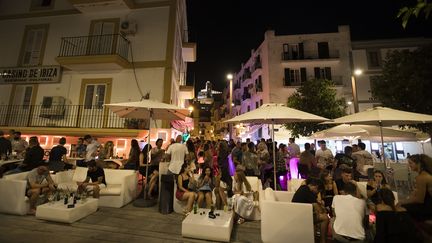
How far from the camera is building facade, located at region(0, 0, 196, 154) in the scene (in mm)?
13000

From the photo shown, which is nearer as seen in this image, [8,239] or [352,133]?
[8,239]

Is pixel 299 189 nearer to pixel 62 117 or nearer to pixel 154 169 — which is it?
pixel 154 169

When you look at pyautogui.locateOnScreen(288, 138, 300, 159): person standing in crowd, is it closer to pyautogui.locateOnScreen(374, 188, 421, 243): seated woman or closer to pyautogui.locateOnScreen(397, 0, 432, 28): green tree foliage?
pyautogui.locateOnScreen(374, 188, 421, 243): seated woman

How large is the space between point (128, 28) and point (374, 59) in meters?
26.5

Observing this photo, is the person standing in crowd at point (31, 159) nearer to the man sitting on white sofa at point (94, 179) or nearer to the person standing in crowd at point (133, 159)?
the man sitting on white sofa at point (94, 179)

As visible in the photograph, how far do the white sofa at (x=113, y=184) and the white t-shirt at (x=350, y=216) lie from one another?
5571 millimetres

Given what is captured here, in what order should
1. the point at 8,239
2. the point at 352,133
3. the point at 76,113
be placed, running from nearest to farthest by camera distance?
the point at 8,239 < the point at 352,133 < the point at 76,113

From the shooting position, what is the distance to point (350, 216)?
3.70 metres

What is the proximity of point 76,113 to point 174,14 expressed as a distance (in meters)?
8.70

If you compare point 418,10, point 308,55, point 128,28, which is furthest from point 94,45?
point 308,55

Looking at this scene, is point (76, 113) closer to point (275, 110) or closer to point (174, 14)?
point (174, 14)

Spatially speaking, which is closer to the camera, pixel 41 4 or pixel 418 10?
pixel 418 10

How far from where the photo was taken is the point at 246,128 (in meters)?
38.1

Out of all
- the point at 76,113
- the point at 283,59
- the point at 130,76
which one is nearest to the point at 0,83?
the point at 76,113
